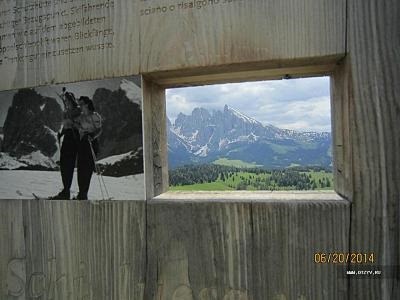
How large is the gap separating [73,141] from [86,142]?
0.09m

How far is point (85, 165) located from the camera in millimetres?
1868

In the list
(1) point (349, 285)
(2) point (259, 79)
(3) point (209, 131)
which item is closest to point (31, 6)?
(3) point (209, 131)

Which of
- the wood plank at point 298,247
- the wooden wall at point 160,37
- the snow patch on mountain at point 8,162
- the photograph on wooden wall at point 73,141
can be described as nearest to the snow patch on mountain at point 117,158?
the photograph on wooden wall at point 73,141

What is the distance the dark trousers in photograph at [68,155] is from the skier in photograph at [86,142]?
36 mm

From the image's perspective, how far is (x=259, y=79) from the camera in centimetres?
186

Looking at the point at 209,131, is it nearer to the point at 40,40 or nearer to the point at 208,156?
the point at 208,156

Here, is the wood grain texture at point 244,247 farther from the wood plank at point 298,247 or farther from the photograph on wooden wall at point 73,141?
the photograph on wooden wall at point 73,141

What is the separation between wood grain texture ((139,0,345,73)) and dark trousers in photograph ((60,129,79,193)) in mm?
604

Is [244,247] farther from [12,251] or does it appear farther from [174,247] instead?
[12,251]

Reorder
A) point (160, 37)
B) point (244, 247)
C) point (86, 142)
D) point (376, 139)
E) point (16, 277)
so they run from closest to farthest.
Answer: point (376, 139)
point (244, 247)
point (160, 37)
point (86, 142)
point (16, 277)

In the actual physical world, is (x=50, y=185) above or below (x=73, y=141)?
below

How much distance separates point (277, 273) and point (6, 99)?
6.53 ft

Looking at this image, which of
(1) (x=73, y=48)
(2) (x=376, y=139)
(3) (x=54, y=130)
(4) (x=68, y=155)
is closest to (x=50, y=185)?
(4) (x=68, y=155)

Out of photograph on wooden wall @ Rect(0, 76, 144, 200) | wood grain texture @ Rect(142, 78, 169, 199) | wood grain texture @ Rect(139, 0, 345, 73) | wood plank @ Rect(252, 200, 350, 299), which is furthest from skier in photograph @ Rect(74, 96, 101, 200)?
wood plank @ Rect(252, 200, 350, 299)
